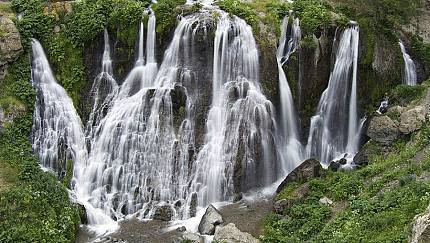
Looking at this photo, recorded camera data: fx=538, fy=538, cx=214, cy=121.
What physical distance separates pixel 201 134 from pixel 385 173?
24.6 feet

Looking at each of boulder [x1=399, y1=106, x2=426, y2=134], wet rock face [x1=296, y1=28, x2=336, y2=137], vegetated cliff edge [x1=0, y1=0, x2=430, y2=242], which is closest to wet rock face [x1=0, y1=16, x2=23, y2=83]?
vegetated cliff edge [x1=0, y1=0, x2=430, y2=242]

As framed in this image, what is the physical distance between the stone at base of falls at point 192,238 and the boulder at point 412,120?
31.0ft

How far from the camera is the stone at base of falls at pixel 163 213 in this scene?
2030 centimetres

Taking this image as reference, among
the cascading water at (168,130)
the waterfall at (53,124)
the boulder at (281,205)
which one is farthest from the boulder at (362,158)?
the waterfall at (53,124)

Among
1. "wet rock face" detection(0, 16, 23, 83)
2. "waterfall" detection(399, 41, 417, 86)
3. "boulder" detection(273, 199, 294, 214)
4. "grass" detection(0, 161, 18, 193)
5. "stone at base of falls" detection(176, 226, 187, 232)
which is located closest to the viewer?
"grass" detection(0, 161, 18, 193)

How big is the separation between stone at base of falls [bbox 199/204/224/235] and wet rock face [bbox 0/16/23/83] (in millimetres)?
10594

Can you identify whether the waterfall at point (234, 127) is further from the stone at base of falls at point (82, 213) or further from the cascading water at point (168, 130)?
the stone at base of falls at point (82, 213)

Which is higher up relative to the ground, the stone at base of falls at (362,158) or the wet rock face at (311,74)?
the wet rock face at (311,74)

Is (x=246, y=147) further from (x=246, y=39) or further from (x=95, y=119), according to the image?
(x=95, y=119)

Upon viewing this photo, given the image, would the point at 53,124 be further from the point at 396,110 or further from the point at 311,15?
the point at 396,110

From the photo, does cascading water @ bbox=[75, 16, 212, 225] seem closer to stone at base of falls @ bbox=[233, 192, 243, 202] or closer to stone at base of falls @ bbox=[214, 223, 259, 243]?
stone at base of falls @ bbox=[233, 192, 243, 202]

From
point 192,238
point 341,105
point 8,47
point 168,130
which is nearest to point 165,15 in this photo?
point 168,130

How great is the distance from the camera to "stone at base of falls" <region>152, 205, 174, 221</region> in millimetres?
20297

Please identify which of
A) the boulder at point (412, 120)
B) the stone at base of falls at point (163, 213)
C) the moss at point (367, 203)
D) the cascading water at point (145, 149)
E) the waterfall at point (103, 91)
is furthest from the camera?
the waterfall at point (103, 91)
